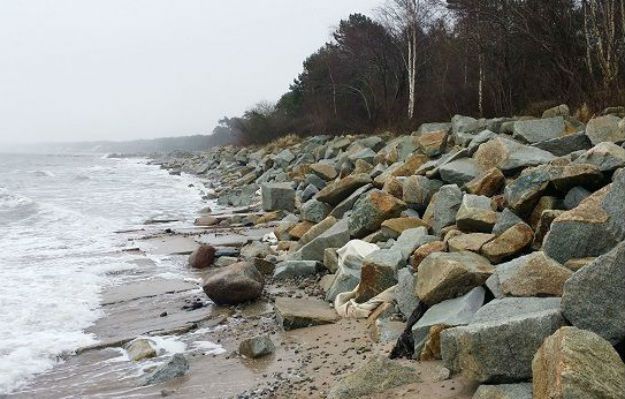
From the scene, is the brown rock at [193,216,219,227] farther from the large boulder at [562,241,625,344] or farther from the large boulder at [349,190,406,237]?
the large boulder at [562,241,625,344]

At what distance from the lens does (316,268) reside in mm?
8312

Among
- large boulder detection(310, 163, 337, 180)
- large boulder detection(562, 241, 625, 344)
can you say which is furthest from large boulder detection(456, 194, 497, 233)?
large boulder detection(310, 163, 337, 180)

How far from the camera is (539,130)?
896 cm

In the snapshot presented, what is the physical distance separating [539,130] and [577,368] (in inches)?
274

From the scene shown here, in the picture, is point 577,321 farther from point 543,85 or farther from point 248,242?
point 543,85

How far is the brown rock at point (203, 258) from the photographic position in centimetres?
1012

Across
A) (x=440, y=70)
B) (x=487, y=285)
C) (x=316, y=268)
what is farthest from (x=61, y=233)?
(x=440, y=70)

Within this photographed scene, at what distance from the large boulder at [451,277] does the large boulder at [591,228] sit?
1.92 feet

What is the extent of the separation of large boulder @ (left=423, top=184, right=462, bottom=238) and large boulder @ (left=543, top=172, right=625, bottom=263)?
7.72 ft

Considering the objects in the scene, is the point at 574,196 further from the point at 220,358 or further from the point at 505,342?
the point at 220,358

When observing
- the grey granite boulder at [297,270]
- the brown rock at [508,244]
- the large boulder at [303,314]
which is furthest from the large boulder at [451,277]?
the grey granite boulder at [297,270]

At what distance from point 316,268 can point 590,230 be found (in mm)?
4584

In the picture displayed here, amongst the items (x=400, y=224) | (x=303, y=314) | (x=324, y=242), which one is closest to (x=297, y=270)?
(x=324, y=242)

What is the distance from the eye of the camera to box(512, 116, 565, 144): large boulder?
28.9ft
